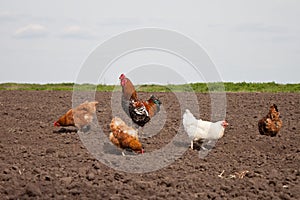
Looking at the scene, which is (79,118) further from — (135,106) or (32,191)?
(32,191)

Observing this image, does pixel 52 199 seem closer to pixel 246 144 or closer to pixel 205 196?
pixel 205 196

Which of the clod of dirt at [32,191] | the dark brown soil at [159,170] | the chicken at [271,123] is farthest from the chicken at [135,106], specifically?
the clod of dirt at [32,191]

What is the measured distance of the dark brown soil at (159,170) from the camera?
18.5 ft

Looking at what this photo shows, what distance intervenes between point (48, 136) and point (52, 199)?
362 cm

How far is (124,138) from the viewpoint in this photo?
23.9ft

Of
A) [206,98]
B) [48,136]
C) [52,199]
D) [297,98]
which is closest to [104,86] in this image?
[206,98]

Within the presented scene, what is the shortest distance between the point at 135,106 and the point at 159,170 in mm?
2058

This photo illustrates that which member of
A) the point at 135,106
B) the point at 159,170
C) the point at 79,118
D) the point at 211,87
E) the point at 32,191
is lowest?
the point at 32,191

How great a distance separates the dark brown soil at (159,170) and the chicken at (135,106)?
1.24ft

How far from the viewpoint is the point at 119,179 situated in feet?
19.9

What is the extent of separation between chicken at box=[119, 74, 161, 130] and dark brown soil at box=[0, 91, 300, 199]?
379 mm

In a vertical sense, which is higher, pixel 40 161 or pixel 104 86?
pixel 104 86

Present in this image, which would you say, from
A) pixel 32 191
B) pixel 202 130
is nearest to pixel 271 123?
pixel 202 130

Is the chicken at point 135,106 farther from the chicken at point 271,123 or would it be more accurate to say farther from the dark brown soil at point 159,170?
the chicken at point 271,123
